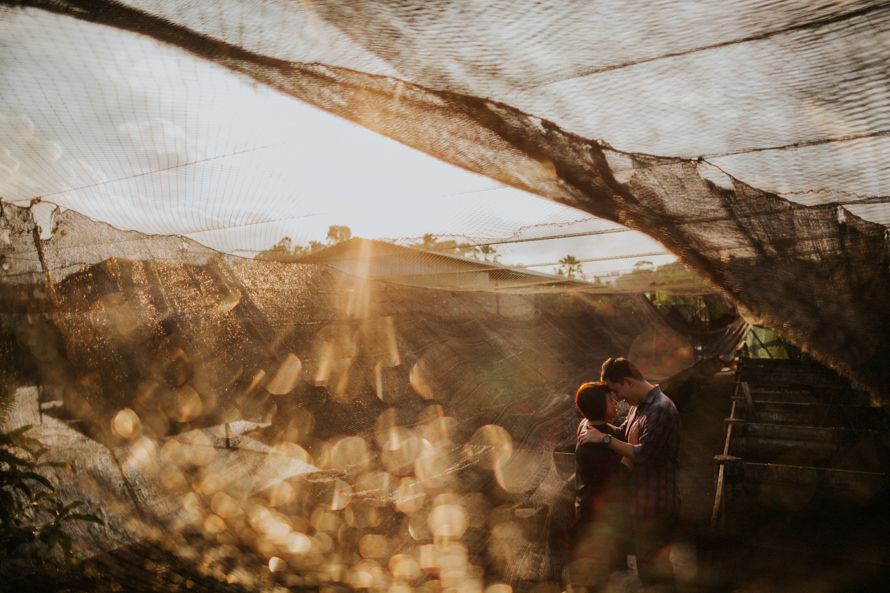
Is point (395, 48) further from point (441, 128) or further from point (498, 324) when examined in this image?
point (498, 324)

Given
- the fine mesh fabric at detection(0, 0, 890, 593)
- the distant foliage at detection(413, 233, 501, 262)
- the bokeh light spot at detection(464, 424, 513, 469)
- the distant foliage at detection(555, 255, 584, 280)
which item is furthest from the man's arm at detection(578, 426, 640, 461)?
the distant foliage at detection(555, 255, 584, 280)

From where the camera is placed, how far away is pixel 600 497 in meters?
2.05

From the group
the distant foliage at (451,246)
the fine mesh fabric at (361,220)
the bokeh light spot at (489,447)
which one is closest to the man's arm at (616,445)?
the fine mesh fabric at (361,220)

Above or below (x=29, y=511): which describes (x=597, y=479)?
above

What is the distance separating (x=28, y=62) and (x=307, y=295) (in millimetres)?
2645

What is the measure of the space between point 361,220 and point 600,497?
2.22m

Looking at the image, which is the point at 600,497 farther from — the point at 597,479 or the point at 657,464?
the point at 657,464

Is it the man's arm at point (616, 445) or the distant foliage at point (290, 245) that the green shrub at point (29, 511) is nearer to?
the distant foliage at point (290, 245)

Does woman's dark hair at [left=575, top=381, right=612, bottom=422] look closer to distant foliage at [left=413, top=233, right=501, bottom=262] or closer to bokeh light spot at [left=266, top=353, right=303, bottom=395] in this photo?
distant foliage at [left=413, top=233, right=501, bottom=262]

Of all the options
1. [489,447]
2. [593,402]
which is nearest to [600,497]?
[593,402]

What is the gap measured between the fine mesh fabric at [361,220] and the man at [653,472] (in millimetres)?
653

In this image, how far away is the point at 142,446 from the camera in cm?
279

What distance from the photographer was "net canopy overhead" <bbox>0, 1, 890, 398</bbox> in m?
1.25

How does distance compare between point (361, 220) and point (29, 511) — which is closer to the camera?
point (29, 511)
